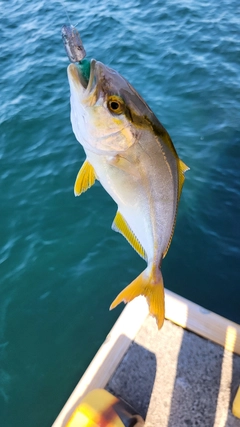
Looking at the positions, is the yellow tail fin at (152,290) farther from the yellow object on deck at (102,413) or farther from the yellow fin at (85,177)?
the yellow object on deck at (102,413)

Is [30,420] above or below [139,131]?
below

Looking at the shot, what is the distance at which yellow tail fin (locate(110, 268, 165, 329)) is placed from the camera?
83.6 inches

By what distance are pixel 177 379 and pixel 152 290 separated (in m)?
1.61

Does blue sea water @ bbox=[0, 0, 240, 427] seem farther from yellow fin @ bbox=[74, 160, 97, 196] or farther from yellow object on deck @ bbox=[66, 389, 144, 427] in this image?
yellow fin @ bbox=[74, 160, 97, 196]

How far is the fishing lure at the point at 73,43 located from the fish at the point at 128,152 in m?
0.04

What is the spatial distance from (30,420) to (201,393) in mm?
1832

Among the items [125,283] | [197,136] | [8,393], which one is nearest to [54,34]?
[197,136]

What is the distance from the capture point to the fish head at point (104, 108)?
1.68m

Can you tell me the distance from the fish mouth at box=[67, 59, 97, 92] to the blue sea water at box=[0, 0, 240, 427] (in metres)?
2.94

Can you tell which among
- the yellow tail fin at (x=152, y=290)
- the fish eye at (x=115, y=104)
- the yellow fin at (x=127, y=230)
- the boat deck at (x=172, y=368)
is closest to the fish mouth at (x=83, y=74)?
the fish eye at (x=115, y=104)

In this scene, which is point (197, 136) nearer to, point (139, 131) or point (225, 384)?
point (225, 384)

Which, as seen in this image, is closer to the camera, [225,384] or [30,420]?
[225,384]

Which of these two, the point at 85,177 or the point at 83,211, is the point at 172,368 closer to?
the point at 85,177

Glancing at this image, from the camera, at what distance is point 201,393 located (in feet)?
10.6
